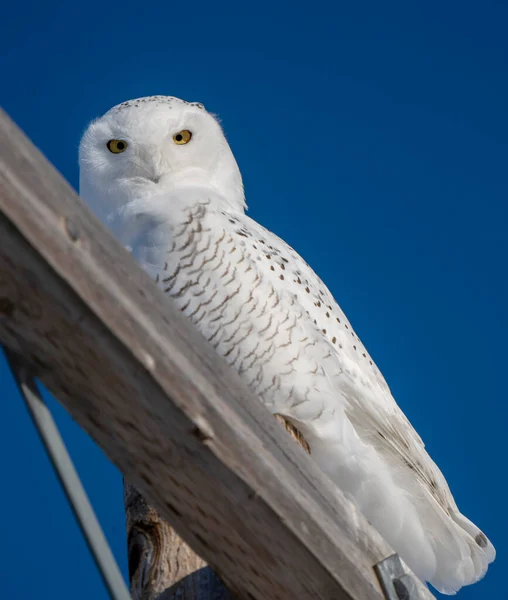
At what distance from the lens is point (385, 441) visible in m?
2.04

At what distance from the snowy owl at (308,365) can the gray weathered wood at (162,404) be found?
3.21 feet

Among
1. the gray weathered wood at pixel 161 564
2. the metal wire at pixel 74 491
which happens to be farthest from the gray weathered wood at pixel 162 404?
the gray weathered wood at pixel 161 564

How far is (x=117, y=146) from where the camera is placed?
255cm

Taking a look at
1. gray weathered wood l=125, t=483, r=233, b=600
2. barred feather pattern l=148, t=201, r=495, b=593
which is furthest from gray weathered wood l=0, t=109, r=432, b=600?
barred feather pattern l=148, t=201, r=495, b=593

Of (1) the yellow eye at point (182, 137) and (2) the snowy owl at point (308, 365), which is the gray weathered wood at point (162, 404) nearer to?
(2) the snowy owl at point (308, 365)

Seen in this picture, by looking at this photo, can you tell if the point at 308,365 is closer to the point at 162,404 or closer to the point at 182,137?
the point at 182,137

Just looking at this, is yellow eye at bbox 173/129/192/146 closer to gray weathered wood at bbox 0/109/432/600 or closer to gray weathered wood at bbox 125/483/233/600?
gray weathered wood at bbox 125/483/233/600

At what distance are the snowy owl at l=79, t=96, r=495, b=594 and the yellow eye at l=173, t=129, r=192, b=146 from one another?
0.37m

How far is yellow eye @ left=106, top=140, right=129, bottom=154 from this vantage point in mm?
2535

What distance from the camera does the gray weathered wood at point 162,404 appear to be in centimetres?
69

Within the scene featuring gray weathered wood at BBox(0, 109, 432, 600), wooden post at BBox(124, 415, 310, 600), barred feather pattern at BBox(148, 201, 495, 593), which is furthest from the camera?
barred feather pattern at BBox(148, 201, 495, 593)

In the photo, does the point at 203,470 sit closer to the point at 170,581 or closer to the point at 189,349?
the point at 189,349

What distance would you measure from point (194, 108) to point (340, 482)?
140 cm

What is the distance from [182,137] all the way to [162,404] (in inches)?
77.0
